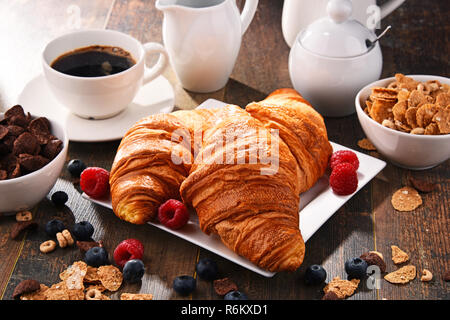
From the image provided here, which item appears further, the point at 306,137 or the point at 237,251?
the point at 306,137

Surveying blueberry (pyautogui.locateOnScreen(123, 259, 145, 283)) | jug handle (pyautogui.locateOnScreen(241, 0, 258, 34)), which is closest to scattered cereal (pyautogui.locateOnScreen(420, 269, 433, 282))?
blueberry (pyautogui.locateOnScreen(123, 259, 145, 283))

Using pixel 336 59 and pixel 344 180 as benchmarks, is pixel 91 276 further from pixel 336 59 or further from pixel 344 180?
pixel 336 59

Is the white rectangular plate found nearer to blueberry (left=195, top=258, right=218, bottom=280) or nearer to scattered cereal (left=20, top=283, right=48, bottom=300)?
blueberry (left=195, top=258, right=218, bottom=280)

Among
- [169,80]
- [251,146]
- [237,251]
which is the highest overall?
[251,146]

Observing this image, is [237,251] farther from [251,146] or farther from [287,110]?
[287,110]

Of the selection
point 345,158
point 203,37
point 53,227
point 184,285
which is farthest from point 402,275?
point 203,37
